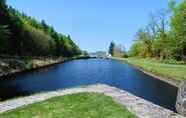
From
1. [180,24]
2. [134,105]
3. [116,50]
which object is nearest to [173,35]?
[180,24]

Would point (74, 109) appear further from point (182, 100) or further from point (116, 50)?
point (116, 50)

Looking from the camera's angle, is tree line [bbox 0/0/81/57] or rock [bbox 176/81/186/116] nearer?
rock [bbox 176/81/186/116]

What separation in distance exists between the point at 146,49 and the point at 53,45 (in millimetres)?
33255

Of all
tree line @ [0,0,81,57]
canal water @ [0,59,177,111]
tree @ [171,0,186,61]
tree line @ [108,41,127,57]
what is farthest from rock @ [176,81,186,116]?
tree line @ [108,41,127,57]

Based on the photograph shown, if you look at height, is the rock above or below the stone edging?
above

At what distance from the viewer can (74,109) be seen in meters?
12.0

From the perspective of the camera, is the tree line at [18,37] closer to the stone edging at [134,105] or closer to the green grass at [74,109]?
the stone edging at [134,105]

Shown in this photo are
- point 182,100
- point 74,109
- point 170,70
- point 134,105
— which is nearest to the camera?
point 182,100

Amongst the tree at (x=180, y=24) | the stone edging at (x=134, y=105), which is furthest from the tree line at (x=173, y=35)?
the stone edging at (x=134, y=105)

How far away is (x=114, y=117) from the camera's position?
1084 centimetres

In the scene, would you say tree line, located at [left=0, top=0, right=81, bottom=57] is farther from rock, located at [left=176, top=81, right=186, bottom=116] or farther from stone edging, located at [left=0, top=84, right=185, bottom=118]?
rock, located at [left=176, top=81, right=186, bottom=116]

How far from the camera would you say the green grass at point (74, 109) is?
1123cm

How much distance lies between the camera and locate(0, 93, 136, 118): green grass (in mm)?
11227

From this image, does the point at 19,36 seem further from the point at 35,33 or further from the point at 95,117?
the point at 95,117
